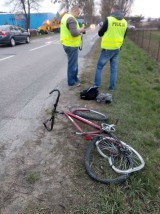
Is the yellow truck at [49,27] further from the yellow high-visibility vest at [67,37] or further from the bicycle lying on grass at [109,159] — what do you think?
→ the bicycle lying on grass at [109,159]

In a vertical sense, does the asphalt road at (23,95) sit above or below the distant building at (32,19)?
below

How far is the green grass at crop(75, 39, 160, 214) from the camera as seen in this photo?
2.50 m

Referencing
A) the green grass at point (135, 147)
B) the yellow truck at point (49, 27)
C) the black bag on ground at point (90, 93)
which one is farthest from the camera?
the yellow truck at point (49, 27)

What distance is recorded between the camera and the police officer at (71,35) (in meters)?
5.72

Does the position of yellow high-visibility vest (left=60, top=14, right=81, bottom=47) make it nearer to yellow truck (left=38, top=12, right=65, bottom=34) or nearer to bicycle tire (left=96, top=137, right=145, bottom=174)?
bicycle tire (left=96, top=137, right=145, bottom=174)

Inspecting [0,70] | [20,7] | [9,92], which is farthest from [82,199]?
[20,7]

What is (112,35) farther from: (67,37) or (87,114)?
(87,114)

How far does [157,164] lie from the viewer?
3205 mm

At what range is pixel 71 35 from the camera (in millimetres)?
5848

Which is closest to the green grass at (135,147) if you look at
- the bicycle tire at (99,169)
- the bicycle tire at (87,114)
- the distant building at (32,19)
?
the bicycle tire at (99,169)

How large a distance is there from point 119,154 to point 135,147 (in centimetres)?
53

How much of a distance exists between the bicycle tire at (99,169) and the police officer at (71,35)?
11.2 ft

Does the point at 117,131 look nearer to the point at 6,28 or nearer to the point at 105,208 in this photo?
the point at 105,208

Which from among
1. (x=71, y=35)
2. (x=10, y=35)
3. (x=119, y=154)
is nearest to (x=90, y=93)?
(x=71, y=35)
